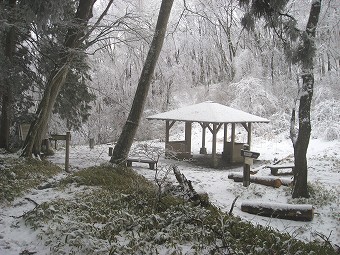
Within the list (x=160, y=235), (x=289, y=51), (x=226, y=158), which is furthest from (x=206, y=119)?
(x=160, y=235)

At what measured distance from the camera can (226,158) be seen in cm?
1606

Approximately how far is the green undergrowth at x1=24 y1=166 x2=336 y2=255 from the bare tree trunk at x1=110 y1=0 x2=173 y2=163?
327 centimetres

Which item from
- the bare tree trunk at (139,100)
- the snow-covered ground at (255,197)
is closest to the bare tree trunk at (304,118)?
the snow-covered ground at (255,197)

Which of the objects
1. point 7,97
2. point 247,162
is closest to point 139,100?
point 247,162

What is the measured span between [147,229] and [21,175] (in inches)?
170

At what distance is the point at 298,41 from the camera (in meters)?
8.12

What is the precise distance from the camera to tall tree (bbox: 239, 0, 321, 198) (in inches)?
272

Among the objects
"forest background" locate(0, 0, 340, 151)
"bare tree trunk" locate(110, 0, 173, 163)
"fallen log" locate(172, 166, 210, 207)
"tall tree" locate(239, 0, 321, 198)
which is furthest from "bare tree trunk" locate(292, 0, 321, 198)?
"forest background" locate(0, 0, 340, 151)

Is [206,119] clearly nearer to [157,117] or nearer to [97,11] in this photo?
[157,117]

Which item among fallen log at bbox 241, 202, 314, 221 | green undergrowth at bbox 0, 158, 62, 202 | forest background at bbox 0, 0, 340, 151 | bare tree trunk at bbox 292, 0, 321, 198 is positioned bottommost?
fallen log at bbox 241, 202, 314, 221

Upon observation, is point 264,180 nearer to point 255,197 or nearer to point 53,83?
point 255,197

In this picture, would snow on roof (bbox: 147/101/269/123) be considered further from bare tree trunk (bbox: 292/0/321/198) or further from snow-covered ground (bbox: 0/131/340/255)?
bare tree trunk (bbox: 292/0/321/198)

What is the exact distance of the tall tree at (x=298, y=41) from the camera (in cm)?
691

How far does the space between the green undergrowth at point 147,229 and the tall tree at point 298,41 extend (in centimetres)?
445
